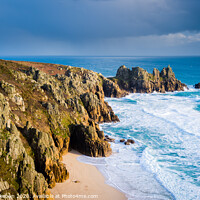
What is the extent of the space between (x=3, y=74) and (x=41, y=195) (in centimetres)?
3220

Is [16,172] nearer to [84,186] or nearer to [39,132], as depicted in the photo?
[39,132]

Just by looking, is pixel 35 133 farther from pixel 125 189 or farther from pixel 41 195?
pixel 125 189

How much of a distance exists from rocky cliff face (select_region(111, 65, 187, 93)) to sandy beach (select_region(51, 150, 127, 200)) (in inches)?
3069

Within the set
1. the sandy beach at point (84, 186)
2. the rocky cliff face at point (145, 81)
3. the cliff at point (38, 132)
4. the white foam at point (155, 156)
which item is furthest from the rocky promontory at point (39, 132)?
the rocky cliff face at point (145, 81)

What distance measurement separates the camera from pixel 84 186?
1015 inches

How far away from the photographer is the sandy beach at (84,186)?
23.9m

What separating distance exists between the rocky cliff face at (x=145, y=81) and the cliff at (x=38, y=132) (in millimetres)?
49430

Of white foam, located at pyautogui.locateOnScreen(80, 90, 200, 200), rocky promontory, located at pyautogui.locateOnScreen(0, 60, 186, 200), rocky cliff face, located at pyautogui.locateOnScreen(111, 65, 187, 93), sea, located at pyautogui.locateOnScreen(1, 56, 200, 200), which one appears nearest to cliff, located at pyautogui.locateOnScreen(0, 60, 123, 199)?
rocky promontory, located at pyautogui.locateOnScreen(0, 60, 186, 200)

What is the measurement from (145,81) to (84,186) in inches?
3426

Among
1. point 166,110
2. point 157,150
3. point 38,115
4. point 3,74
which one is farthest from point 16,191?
point 166,110

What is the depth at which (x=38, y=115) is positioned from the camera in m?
35.2

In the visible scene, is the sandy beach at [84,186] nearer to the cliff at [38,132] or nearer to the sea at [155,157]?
the sea at [155,157]

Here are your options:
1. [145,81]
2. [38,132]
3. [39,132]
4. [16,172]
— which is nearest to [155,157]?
[39,132]

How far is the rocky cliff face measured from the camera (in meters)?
105
